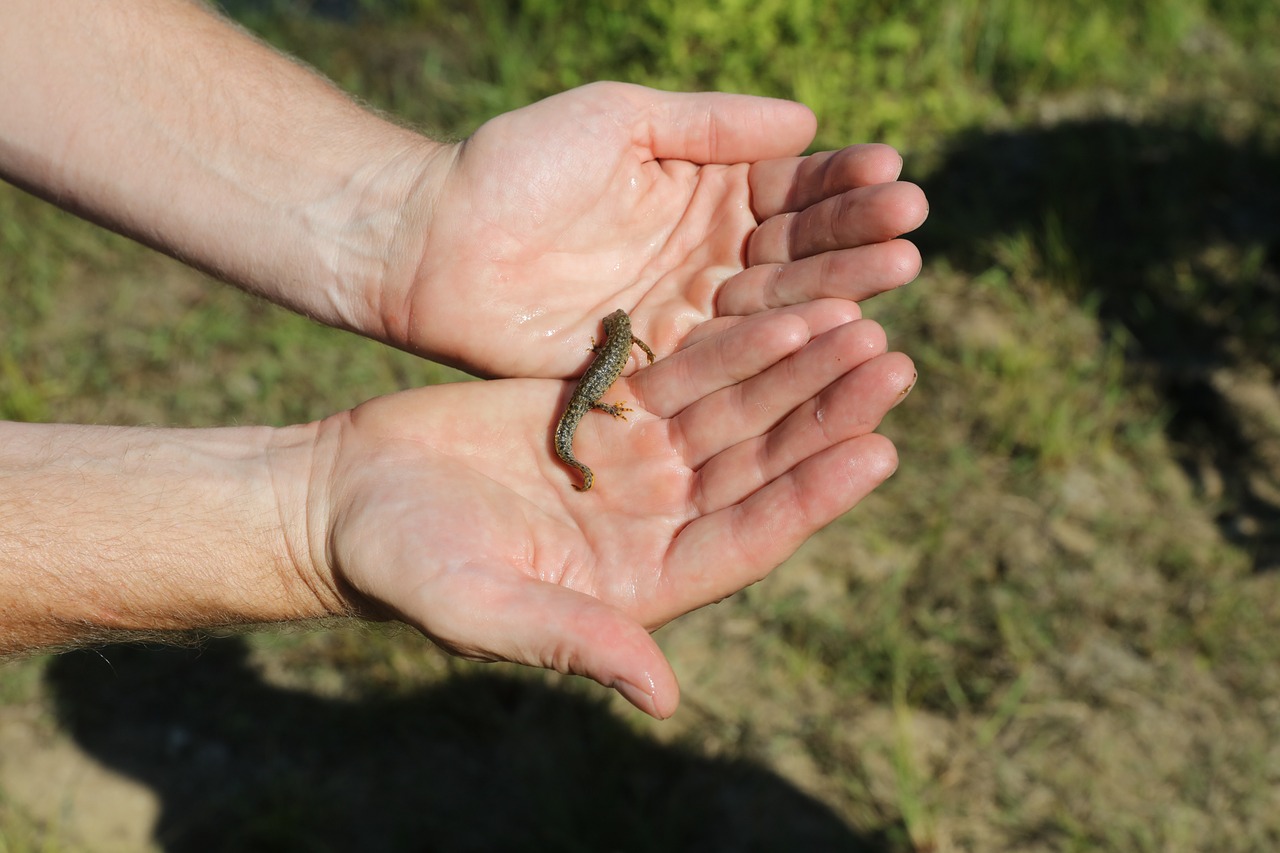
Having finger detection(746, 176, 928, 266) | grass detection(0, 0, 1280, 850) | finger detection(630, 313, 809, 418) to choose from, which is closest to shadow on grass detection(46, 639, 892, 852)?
grass detection(0, 0, 1280, 850)

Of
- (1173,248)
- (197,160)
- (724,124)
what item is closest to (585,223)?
(724,124)

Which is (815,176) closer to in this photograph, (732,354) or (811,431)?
(732,354)

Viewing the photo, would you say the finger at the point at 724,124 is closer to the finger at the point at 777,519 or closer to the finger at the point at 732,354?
the finger at the point at 732,354

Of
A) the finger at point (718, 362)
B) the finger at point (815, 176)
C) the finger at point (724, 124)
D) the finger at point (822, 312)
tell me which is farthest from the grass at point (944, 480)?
the finger at point (724, 124)

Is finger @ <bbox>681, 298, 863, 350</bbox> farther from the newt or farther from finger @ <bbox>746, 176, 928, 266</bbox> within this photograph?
the newt

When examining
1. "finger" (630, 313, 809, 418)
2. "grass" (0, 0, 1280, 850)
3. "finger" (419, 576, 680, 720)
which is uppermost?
"finger" (630, 313, 809, 418)

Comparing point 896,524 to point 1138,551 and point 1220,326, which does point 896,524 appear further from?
point 1220,326

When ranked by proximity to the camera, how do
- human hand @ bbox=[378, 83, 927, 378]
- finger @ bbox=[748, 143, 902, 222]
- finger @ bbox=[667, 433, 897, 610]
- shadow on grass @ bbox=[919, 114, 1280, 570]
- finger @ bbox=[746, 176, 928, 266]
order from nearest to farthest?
finger @ bbox=[667, 433, 897, 610], finger @ bbox=[746, 176, 928, 266], finger @ bbox=[748, 143, 902, 222], human hand @ bbox=[378, 83, 927, 378], shadow on grass @ bbox=[919, 114, 1280, 570]
